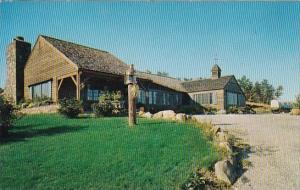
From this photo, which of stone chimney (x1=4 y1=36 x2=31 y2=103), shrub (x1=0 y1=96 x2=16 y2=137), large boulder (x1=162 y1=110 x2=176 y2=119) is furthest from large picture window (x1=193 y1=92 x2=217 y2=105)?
shrub (x1=0 y1=96 x2=16 y2=137)

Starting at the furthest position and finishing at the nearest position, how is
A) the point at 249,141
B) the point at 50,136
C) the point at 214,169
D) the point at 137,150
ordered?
the point at 249,141 < the point at 50,136 < the point at 137,150 < the point at 214,169

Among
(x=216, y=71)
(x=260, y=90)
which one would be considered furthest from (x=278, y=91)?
(x=216, y=71)

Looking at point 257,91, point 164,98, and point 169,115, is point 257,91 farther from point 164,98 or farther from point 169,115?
point 169,115

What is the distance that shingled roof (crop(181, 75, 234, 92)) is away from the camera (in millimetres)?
34562

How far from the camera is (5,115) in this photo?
10.8 metres

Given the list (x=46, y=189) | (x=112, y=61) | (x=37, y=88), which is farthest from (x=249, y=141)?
(x=37, y=88)

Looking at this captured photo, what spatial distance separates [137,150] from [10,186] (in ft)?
10.9

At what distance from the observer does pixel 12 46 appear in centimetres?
2611

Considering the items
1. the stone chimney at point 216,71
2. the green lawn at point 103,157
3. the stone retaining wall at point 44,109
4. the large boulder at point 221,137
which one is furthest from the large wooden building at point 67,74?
the large boulder at point 221,137

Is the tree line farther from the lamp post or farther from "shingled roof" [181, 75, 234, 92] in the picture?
the lamp post

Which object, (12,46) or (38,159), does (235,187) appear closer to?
(38,159)

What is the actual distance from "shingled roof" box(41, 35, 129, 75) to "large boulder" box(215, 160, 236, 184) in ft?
43.9

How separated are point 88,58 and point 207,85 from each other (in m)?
17.0

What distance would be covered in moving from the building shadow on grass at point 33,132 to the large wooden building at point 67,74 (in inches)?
303
